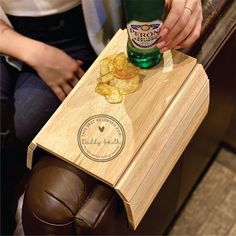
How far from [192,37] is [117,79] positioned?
6.6 inches

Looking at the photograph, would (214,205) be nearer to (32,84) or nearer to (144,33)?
(32,84)

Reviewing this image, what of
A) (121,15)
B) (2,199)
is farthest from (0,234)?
(121,15)

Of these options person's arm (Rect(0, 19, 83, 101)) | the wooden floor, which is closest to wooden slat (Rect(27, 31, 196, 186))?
person's arm (Rect(0, 19, 83, 101))

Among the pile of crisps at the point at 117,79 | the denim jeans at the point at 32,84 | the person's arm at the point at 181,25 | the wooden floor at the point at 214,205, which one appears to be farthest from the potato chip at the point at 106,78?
the wooden floor at the point at 214,205

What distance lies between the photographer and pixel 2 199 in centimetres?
137

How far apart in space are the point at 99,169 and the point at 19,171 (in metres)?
0.51

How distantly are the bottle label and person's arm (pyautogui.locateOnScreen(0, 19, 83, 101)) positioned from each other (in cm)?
25

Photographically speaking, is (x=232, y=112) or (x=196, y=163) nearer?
(x=196, y=163)

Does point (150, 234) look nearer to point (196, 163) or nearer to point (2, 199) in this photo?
point (196, 163)

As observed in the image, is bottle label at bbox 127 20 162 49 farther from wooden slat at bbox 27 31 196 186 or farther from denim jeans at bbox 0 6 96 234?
denim jeans at bbox 0 6 96 234

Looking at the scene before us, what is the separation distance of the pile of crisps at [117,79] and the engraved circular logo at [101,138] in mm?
46

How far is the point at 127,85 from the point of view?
100 cm

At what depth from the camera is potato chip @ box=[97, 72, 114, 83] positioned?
101cm

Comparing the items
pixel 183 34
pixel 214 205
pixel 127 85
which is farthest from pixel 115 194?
pixel 214 205
